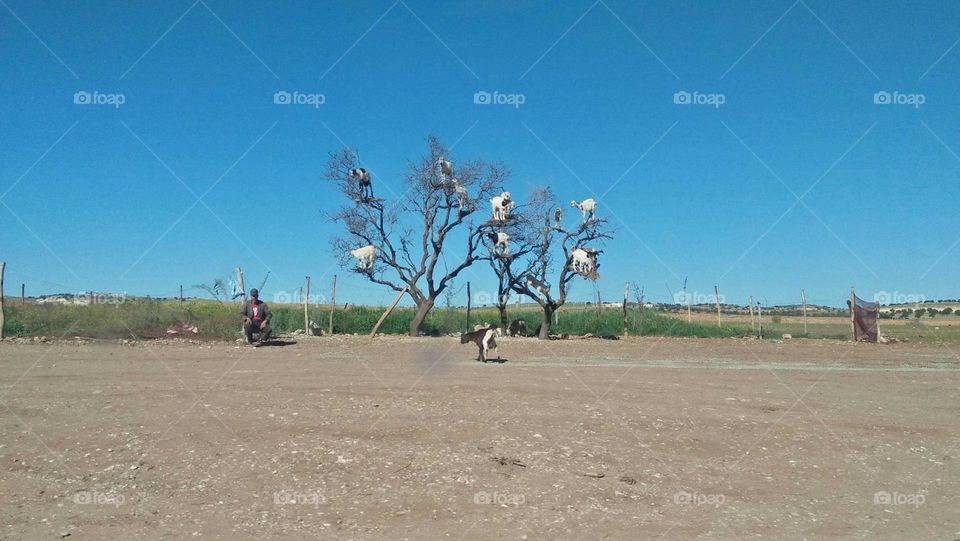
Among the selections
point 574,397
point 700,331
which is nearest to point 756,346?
point 700,331

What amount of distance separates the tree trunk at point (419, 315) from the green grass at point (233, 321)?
1155 mm

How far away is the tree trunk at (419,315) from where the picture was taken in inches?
1086

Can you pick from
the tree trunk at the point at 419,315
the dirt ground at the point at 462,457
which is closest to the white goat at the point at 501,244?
the tree trunk at the point at 419,315

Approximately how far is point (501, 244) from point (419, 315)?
13.4ft

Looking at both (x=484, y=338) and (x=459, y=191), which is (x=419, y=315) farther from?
(x=484, y=338)

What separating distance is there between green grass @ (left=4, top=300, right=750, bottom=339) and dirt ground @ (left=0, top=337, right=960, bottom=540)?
8623mm

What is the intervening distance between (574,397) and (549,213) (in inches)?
659

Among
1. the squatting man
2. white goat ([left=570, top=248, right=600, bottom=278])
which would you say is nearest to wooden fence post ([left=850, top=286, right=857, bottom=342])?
white goat ([left=570, top=248, right=600, bottom=278])

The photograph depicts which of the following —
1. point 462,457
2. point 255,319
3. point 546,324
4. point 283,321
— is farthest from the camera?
point 283,321

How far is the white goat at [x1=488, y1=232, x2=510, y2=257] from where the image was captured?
27.3 meters

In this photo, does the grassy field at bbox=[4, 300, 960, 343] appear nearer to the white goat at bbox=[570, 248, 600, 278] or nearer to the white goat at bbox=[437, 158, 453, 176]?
the white goat at bbox=[570, 248, 600, 278]

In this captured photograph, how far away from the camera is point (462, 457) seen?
7.53 m

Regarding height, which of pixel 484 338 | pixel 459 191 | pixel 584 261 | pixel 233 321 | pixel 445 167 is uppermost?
pixel 445 167

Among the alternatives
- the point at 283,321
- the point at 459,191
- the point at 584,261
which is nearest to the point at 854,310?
the point at 584,261
